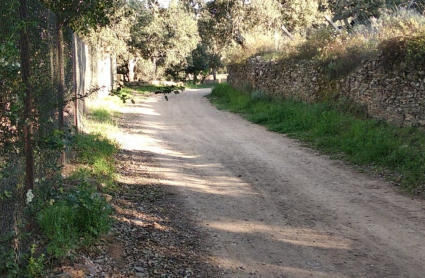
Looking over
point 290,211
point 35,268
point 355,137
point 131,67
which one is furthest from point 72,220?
point 131,67

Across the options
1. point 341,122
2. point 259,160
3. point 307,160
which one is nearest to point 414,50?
point 341,122

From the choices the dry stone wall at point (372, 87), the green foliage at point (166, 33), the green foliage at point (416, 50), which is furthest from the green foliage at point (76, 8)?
the green foliage at point (166, 33)

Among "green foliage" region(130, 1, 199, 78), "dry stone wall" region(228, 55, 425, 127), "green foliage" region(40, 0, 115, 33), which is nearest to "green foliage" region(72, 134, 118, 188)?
"green foliage" region(40, 0, 115, 33)

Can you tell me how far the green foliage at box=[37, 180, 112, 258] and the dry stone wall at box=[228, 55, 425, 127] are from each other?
7.57 meters

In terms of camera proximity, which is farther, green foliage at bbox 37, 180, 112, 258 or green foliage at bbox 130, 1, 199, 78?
green foliage at bbox 130, 1, 199, 78

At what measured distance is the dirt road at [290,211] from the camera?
448 centimetres

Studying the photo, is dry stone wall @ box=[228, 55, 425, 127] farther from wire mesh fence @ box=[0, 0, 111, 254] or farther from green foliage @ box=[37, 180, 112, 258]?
wire mesh fence @ box=[0, 0, 111, 254]

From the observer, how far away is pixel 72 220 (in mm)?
4633

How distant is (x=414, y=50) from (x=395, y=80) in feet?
2.91

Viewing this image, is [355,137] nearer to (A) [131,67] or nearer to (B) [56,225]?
(B) [56,225]

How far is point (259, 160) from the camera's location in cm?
916

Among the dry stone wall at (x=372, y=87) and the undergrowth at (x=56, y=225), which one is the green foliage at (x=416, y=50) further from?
the undergrowth at (x=56, y=225)

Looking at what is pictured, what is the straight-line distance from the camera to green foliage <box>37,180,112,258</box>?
3.93 metres

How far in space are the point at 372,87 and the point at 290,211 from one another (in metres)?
6.67
